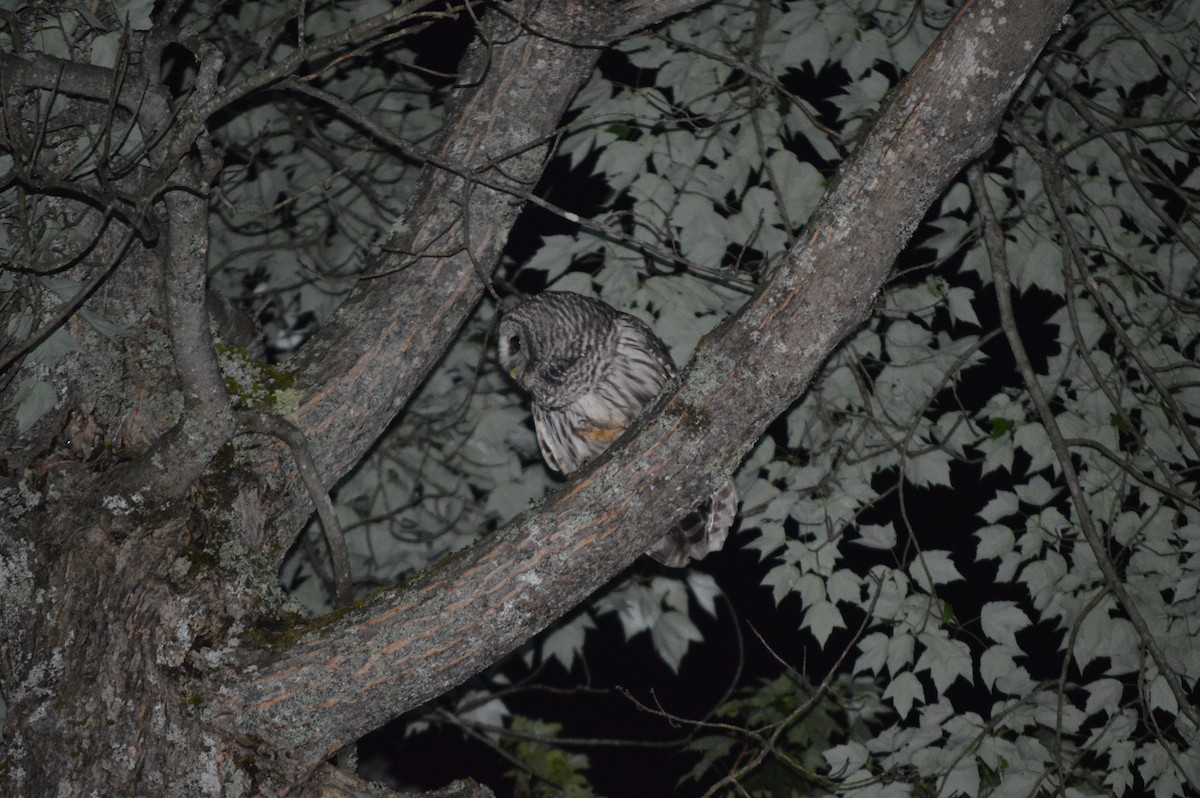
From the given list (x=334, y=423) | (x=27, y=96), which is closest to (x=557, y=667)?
(x=334, y=423)

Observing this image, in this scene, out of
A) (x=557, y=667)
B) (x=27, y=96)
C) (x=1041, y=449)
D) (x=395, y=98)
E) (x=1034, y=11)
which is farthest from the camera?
(x=557, y=667)

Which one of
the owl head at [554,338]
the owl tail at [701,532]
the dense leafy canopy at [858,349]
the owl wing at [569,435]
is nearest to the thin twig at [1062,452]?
the dense leafy canopy at [858,349]

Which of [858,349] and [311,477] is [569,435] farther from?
[311,477]

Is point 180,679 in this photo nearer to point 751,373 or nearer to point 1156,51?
point 751,373

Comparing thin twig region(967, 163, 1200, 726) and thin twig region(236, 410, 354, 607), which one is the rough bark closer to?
thin twig region(236, 410, 354, 607)

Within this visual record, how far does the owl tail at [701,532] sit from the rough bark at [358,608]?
1620 mm

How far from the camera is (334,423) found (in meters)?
2.50

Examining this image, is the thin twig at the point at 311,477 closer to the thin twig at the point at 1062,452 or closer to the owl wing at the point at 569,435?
the owl wing at the point at 569,435

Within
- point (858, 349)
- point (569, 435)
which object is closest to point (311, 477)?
point (569, 435)

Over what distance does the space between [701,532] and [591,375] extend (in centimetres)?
73

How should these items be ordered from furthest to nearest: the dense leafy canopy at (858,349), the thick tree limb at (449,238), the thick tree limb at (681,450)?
the dense leafy canopy at (858,349), the thick tree limb at (449,238), the thick tree limb at (681,450)

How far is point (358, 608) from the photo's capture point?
84.3 inches

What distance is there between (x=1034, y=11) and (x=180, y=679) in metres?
2.24

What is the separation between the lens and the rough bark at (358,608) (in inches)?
81.6
